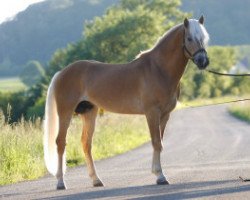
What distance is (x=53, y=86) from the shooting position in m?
13.1

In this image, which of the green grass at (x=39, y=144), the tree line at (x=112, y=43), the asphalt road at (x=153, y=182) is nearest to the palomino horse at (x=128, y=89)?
the asphalt road at (x=153, y=182)

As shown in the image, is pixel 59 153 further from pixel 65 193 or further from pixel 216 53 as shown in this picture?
pixel 216 53

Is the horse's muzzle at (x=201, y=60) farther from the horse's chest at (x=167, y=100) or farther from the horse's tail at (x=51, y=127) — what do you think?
the horse's tail at (x=51, y=127)

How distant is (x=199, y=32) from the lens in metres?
11.7

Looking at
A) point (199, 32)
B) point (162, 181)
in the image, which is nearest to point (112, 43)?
point (199, 32)

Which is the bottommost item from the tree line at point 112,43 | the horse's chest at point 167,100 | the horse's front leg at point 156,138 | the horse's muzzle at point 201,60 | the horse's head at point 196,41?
the horse's front leg at point 156,138

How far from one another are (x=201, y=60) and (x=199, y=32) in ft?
1.42

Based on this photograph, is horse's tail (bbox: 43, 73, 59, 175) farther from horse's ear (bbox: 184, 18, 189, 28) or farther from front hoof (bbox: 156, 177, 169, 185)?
horse's ear (bbox: 184, 18, 189, 28)

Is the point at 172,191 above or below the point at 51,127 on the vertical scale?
below

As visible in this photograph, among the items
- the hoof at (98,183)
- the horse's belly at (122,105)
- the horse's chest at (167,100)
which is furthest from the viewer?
the hoof at (98,183)

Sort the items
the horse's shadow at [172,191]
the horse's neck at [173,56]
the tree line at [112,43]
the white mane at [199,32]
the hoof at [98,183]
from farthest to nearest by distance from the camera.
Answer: the tree line at [112,43]
the hoof at [98,183]
the horse's neck at [173,56]
the white mane at [199,32]
the horse's shadow at [172,191]

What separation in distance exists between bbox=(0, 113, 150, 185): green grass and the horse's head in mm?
4685

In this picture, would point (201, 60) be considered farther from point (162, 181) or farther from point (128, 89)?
point (162, 181)

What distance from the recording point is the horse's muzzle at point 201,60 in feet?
37.7
